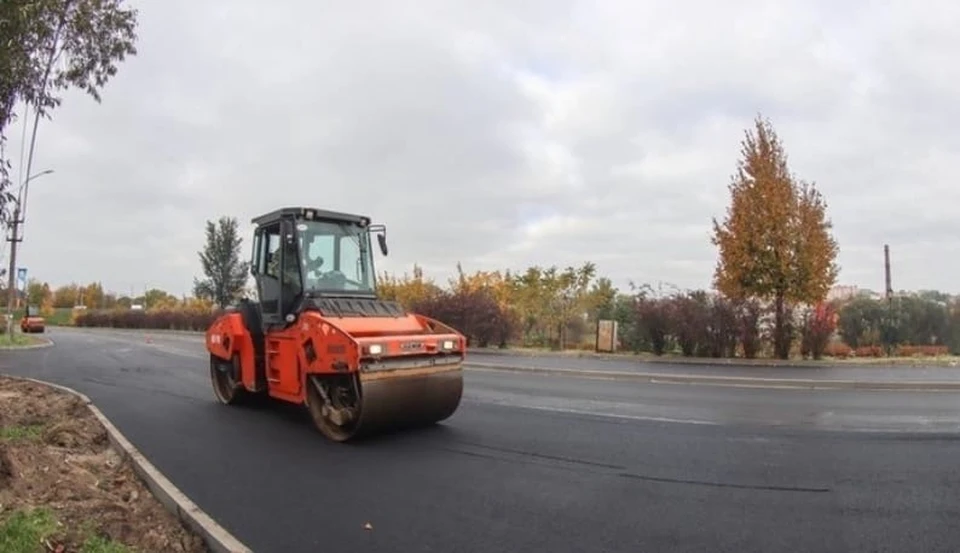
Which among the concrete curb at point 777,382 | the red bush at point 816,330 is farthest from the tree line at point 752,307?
the concrete curb at point 777,382

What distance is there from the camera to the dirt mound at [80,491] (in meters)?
5.36

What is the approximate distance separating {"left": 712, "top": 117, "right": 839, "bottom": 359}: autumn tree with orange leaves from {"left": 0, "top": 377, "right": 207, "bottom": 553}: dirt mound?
19.9m

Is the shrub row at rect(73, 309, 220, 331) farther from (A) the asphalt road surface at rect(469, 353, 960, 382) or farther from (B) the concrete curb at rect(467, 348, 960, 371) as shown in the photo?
(B) the concrete curb at rect(467, 348, 960, 371)

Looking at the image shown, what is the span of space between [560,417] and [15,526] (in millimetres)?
7189

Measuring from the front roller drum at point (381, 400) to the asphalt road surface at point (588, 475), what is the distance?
0.84ft

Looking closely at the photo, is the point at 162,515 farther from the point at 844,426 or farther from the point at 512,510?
the point at 844,426

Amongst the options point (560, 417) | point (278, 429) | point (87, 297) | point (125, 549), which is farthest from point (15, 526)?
point (87, 297)

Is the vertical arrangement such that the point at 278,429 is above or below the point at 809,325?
below

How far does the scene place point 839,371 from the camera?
61.9 feet

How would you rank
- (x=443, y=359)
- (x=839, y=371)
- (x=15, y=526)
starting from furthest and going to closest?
(x=839, y=371) < (x=443, y=359) < (x=15, y=526)

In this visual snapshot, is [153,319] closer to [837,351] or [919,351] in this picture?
[837,351]

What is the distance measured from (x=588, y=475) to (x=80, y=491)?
4.67m

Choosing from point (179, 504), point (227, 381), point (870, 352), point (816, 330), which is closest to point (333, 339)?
point (179, 504)

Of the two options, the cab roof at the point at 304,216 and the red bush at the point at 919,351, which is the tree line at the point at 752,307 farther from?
the cab roof at the point at 304,216
